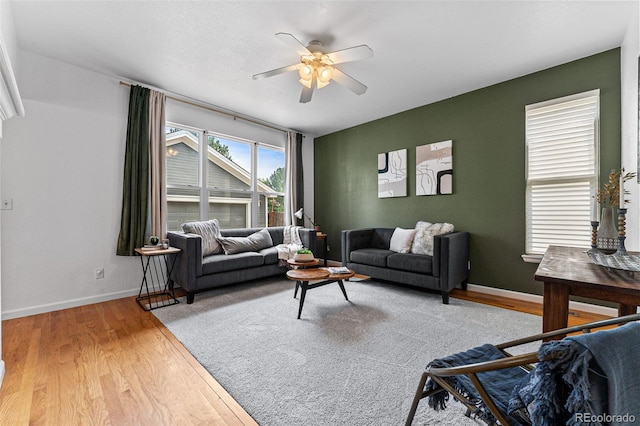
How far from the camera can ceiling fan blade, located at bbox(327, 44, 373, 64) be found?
2.25m

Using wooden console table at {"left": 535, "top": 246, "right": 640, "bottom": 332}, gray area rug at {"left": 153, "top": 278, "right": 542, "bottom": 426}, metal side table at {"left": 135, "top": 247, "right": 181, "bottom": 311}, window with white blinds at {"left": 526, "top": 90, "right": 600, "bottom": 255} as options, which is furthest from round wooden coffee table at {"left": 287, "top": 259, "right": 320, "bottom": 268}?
window with white blinds at {"left": 526, "top": 90, "right": 600, "bottom": 255}

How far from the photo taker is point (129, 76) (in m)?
3.26

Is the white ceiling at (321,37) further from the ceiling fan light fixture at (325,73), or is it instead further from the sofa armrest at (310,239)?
the sofa armrest at (310,239)

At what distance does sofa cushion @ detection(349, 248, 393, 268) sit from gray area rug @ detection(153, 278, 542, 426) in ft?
1.19

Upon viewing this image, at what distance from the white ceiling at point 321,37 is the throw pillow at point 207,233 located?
1.78 meters

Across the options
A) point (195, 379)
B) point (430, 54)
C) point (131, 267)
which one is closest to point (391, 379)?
point (195, 379)

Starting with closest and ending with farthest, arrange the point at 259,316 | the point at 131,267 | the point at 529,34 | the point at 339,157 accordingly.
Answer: the point at 529,34, the point at 259,316, the point at 131,267, the point at 339,157

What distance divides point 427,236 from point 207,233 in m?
2.91

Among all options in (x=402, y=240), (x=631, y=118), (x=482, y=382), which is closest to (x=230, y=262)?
(x=402, y=240)

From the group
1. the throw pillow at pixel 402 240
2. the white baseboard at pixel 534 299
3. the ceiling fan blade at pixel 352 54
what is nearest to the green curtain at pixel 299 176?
the throw pillow at pixel 402 240

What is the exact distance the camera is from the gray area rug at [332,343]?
1446mm

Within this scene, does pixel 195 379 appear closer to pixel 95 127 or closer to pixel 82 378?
pixel 82 378

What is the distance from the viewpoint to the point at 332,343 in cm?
212

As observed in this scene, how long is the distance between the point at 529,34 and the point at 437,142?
5.30 ft
